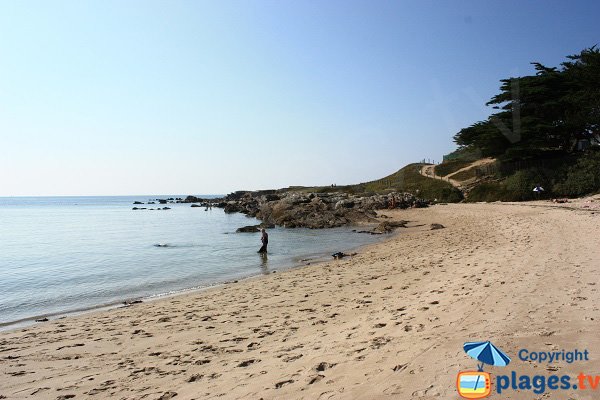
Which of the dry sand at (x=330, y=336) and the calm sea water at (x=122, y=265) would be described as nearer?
the dry sand at (x=330, y=336)

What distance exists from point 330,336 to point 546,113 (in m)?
50.3

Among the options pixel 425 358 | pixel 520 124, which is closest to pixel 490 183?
pixel 520 124

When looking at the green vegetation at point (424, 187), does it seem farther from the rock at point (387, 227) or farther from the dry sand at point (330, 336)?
the dry sand at point (330, 336)

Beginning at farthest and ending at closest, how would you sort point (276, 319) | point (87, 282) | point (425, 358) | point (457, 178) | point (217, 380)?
point (457, 178), point (87, 282), point (276, 319), point (217, 380), point (425, 358)

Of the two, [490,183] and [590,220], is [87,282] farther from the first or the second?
[490,183]

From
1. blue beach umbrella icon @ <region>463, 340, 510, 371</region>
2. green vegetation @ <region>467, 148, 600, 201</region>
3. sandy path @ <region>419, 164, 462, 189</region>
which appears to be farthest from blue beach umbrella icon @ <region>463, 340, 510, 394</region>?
sandy path @ <region>419, 164, 462, 189</region>

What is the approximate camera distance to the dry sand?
16.1 ft

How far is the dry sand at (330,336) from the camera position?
491 centimetres

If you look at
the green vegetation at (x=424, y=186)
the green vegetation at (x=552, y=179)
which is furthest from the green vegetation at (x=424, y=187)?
the green vegetation at (x=552, y=179)

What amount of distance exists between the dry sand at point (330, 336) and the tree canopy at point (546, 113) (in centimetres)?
3487

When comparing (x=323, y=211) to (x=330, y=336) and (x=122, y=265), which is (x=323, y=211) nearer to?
(x=122, y=265)

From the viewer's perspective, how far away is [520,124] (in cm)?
4297

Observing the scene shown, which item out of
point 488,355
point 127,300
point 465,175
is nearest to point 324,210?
point 127,300

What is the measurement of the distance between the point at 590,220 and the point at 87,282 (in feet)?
91.7
